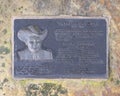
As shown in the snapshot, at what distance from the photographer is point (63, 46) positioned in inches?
149

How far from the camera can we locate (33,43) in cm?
378

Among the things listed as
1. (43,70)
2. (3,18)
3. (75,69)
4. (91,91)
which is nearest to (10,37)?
(3,18)

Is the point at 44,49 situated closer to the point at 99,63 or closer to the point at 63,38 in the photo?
the point at 63,38

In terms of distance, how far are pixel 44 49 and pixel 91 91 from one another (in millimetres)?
648

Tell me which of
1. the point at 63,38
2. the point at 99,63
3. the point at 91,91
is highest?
the point at 63,38

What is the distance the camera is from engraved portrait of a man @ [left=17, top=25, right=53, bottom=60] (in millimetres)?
3785

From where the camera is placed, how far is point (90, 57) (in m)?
3.79

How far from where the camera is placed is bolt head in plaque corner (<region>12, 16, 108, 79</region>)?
379cm

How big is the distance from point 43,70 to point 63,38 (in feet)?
1.28

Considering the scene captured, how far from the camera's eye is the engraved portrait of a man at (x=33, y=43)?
3785 millimetres

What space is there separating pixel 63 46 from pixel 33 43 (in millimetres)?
309

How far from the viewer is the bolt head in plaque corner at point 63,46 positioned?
3785 millimetres

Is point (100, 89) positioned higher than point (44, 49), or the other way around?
point (44, 49)

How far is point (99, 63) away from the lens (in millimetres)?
3785
